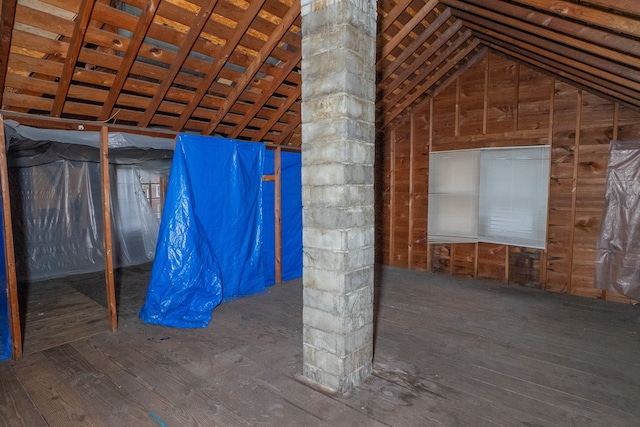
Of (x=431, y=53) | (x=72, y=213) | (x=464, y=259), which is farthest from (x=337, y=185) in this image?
(x=72, y=213)

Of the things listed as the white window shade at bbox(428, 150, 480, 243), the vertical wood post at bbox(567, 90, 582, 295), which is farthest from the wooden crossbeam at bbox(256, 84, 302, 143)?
the vertical wood post at bbox(567, 90, 582, 295)

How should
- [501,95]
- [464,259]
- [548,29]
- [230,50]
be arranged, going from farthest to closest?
[464,259] < [501,95] < [230,50] < [548,29]

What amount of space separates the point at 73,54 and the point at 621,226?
5.26 metres

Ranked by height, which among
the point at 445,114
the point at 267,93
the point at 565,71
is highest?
the point at 565,71

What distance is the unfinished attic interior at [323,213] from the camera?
2.09m

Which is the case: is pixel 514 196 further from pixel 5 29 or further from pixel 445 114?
pixel 5 29

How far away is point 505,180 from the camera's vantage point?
4414 mm

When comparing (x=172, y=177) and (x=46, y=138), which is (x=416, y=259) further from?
(x=46, y=138)

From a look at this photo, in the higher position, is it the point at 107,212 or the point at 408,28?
the point at 408,28

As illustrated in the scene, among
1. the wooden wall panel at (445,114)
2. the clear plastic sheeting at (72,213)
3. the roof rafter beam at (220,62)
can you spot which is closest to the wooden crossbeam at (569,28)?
the roof rafter beam at (220,62)

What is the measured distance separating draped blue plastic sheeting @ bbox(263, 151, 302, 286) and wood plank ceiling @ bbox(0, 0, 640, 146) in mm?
571

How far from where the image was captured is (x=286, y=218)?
4633mm

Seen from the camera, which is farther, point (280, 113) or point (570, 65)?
point (280, 113)

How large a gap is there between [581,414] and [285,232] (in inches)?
136
